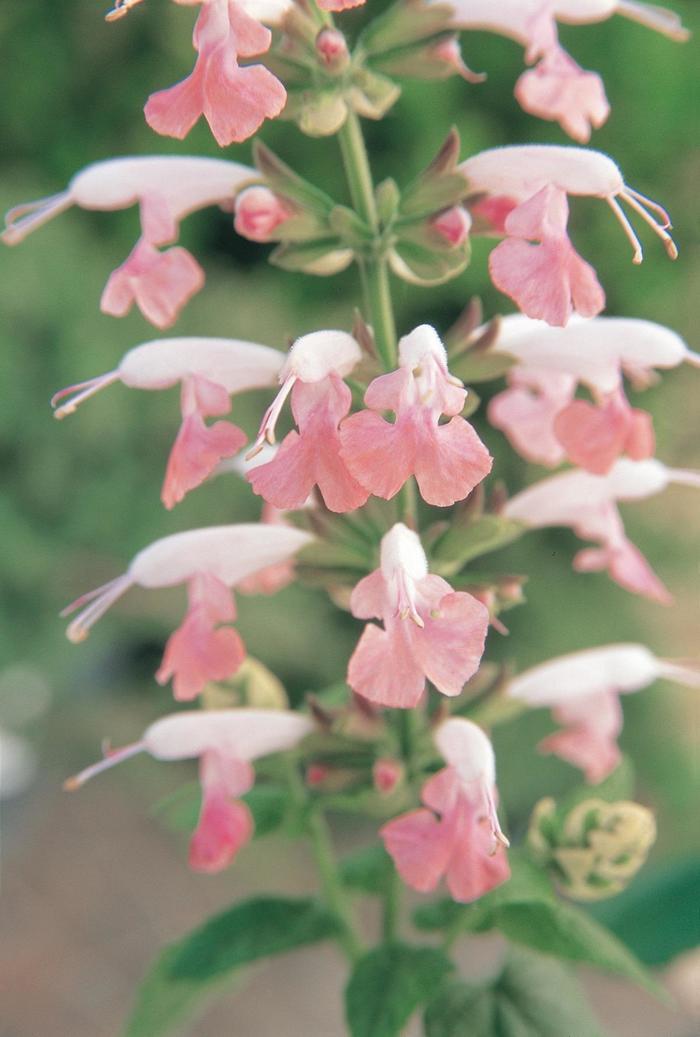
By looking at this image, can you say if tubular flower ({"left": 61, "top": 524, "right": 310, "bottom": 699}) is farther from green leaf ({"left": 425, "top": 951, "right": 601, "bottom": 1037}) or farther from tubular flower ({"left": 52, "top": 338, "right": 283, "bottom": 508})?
green leaf ({"left": 425, "top": 951, "right": 601, "bottom": 1037})

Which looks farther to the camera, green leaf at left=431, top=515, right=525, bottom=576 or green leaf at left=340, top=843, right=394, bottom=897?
green leaf at left=340, top=843, right=394, bottom=897

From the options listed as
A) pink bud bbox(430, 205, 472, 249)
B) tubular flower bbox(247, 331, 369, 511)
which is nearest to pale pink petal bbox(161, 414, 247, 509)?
tubular flower bbox(247, 331, 369, 511)

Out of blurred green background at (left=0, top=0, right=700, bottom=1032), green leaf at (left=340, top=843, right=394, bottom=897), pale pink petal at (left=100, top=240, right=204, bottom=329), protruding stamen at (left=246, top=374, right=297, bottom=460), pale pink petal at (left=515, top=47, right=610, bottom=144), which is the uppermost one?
pale pink petal at (left=515, top=47, right=610, bottom=144)

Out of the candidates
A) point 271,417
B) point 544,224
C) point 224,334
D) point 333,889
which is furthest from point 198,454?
point 224,334

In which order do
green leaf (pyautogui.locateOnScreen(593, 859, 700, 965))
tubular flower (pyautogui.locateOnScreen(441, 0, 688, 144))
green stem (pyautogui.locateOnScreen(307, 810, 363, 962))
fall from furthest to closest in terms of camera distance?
1. green leaf (pyautogui.locateOnScreen(593, 859, 700, 965))
2. green stem (pyautogui.locateOnScreen(307, 810, 363, 962))
3. tubular flower (pyautogui.locateOnScreen(441, 0, 688, 144))

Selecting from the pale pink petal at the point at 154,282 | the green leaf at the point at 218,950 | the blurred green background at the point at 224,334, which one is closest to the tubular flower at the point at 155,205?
the pale pink petal at the point at 154,282

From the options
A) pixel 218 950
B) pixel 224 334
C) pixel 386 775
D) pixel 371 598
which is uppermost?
pixel 371 598

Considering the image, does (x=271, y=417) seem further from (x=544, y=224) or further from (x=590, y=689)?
(x=590, y=689)
